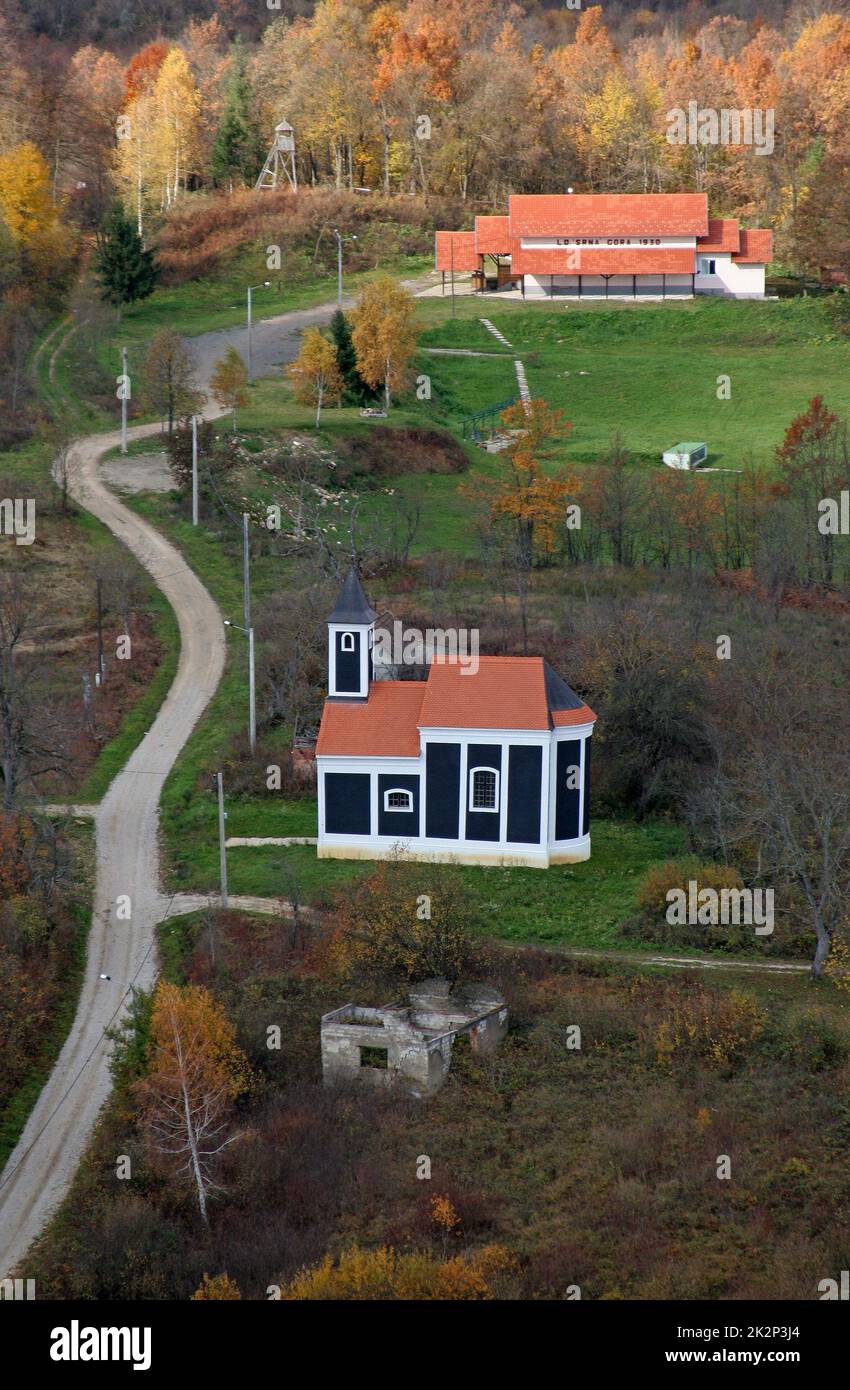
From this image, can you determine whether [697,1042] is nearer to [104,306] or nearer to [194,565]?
[194,565]

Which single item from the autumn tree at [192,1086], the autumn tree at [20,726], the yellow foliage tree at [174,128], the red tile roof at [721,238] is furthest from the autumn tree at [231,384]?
the autumn tree at [192,1086]

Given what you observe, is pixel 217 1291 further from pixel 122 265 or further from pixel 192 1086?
pixel 122 265

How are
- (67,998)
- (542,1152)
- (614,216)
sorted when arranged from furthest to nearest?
(614,216) < (67,998) < (542,1152)

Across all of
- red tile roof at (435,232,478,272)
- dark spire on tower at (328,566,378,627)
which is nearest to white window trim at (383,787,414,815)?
dark spire on tower at (328,566,378,627)

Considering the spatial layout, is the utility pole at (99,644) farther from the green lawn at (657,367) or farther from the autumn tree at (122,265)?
the autumn tree at (122,265)

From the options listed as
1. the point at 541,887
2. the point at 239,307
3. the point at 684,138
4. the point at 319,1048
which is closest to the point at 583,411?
the point at 239,307

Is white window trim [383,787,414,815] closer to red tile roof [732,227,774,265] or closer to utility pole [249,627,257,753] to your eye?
utility pole [249,627,257,753]
